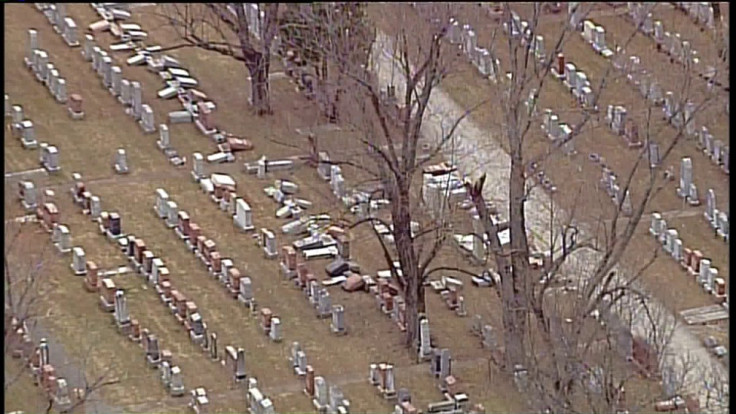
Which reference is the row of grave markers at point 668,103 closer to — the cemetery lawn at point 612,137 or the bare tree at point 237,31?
the cemetery lawn at point 612,137

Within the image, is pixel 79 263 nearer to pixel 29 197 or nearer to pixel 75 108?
pixel 29 197

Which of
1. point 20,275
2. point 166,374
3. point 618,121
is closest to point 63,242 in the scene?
point 20,275

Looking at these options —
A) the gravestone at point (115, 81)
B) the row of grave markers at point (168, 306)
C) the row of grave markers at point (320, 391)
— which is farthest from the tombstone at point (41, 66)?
the row of grave markers at point (320, 391)

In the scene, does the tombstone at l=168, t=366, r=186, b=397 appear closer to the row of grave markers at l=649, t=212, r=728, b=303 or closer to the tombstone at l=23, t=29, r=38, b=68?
the row of grave markers at l=649, t=212, r=728, b=303

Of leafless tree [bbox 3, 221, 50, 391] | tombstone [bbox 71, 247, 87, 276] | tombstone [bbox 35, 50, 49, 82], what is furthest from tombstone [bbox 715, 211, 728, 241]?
tombstone [bbox 35, 50, 49, 82]

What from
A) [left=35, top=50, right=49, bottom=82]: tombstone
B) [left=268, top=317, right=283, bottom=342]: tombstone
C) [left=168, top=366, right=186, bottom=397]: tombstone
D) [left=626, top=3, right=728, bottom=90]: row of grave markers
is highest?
[left=626, top=3, right=728, bottom=90]: row of grave markers

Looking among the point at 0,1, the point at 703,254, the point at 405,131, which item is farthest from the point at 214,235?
the point at 0,1
